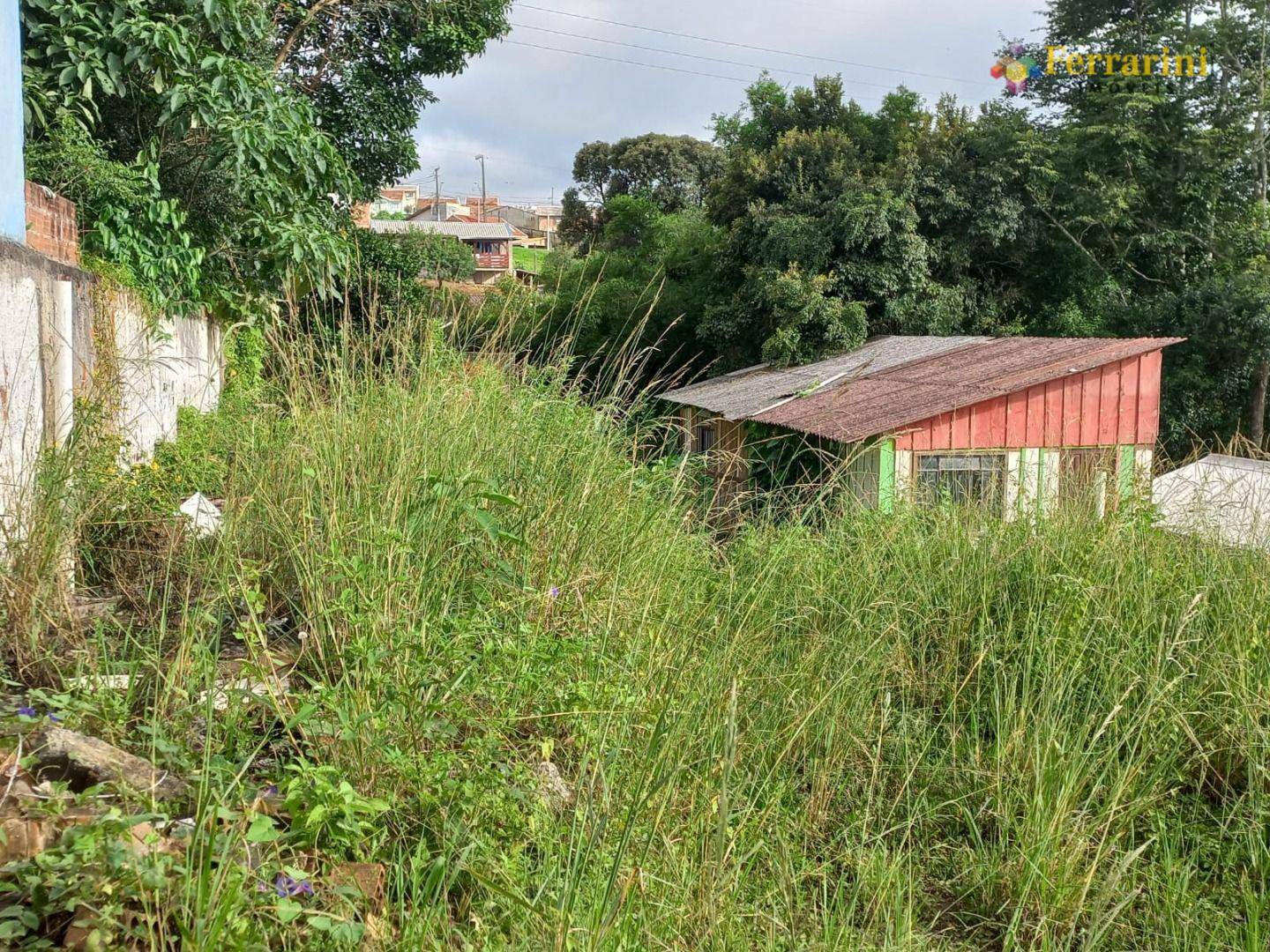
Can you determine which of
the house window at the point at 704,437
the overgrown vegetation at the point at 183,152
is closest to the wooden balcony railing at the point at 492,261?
the house window at the point at 704,437

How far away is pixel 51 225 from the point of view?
526 cm

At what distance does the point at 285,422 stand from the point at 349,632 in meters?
1.47

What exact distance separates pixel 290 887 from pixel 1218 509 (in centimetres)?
461

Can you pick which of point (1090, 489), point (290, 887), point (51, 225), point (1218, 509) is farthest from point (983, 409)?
point (290, 887)

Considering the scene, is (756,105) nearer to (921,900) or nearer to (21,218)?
(21,218)

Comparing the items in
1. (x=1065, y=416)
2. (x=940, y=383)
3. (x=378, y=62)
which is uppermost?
(x=378, y=62)

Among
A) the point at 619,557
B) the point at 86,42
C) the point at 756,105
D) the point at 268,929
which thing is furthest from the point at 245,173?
the point at 756,105

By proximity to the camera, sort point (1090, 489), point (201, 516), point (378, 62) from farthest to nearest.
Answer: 1. point (378, 62)
2. point (1090, 489)
3. point (201, 516)

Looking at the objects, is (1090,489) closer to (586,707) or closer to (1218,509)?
(1218,509)

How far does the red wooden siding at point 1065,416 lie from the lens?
10508 millimetres

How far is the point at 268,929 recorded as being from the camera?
1.62m

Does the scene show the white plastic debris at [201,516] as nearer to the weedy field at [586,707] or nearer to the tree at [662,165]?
the weedy field at [586,707]

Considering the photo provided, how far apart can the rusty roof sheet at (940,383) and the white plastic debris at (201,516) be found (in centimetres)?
596

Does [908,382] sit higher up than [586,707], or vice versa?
[908,382]
